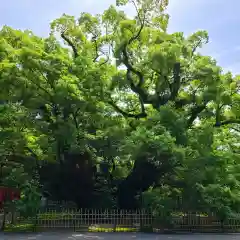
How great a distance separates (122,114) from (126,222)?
7.39m

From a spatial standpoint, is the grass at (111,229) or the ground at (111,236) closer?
the ground at (111,236)

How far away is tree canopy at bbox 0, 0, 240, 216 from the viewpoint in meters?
18.3

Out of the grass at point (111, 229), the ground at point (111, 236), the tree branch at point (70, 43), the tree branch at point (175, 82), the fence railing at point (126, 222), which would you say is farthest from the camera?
the tree branch at point (70, 43)

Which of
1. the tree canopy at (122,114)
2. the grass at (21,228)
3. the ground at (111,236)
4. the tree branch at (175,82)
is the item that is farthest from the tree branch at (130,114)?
the grass at (21,228)

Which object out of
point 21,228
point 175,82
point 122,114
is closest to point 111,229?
point 21,228

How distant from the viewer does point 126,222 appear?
58.1 feet

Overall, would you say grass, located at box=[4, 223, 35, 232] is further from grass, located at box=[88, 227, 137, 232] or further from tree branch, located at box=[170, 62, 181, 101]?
tree branch, located at box=[170, 62, 181, 101]

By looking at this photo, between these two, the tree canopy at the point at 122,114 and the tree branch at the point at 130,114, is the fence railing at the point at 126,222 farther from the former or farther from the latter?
the tree branch at the point at 130,114

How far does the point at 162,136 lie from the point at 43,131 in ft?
22.7

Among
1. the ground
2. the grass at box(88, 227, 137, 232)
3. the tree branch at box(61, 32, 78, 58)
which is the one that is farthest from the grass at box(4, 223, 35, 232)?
the tree branch at box(61, 32, 78, 58)

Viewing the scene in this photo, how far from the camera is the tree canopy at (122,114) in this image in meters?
18.3

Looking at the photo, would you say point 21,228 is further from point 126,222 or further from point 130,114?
point 130,114

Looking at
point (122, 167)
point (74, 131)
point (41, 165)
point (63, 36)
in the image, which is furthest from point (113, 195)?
point (63, 36)

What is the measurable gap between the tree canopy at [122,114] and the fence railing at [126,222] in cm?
67
